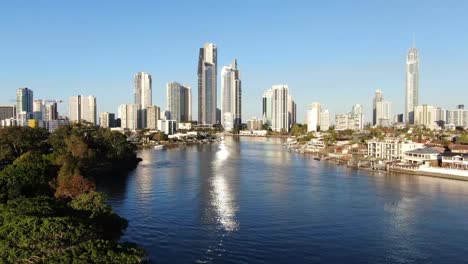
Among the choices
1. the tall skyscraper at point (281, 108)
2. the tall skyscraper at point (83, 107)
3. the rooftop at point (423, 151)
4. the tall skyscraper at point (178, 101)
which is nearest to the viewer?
the rooftop at point (423, 151)

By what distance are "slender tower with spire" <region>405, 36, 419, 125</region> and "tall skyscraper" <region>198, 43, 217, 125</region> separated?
87.5ft

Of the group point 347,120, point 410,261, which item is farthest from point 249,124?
point 410,261

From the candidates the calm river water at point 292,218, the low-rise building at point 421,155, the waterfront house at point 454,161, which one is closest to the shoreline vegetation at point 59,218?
the calm river water at point 292,218

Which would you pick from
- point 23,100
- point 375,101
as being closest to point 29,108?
point 23,100

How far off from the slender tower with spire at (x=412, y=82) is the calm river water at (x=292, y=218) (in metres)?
45.6

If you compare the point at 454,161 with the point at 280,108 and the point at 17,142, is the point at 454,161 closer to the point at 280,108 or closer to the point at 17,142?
the point at 17,142

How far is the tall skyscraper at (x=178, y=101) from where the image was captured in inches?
2542

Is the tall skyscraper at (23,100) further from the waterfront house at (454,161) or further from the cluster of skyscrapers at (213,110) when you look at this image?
the waterfront house at (454,161)

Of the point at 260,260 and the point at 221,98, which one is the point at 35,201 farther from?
the point at 221,98

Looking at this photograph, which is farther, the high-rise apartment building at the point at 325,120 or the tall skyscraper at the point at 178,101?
the tall skyscraper at the point at 178,101

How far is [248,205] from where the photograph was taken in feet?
30.2

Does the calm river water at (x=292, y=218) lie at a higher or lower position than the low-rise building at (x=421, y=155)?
lower

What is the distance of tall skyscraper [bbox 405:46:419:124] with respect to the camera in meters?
55.4

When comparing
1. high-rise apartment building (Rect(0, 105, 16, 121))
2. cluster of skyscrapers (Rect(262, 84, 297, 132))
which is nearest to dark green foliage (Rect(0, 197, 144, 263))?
high-rise apartment building (Rect(0, 105, 16, 121))
